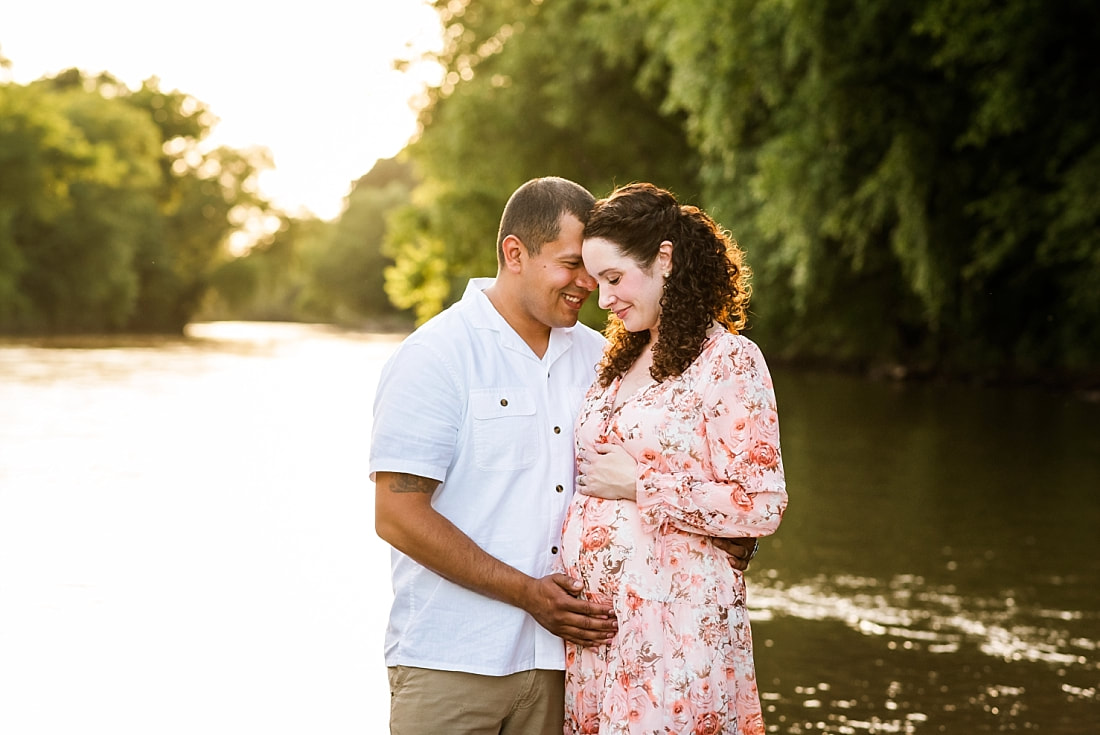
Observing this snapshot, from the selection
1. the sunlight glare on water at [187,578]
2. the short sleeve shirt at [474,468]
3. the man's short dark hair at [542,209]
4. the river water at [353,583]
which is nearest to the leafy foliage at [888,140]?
the river water at [353,583]

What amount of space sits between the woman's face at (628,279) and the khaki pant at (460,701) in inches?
34.7

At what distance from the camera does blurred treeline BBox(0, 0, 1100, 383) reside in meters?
17.0

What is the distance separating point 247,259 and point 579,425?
74.4 m

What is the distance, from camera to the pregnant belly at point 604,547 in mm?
3154

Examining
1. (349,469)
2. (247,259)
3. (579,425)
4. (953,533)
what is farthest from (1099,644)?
(247,259)

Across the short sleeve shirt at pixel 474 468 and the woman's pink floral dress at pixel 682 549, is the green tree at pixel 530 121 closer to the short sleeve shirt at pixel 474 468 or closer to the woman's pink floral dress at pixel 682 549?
the short sleeve shirt at pixel 474 468

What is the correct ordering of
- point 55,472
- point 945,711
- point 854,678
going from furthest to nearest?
point 55,472 → point 854,678 → point 945,711

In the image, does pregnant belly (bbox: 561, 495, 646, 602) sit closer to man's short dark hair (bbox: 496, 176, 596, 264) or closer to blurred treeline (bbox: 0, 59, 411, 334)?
man's short dark hair (bbox: 496, 176, 596, 264)

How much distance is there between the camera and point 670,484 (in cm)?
307

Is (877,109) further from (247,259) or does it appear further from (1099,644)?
(247,259)

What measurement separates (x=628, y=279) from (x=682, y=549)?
2.11ft

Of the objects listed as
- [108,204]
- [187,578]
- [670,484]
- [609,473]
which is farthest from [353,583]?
[108,204]

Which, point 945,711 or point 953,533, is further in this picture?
point 953,533

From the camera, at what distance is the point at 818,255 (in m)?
19.2
